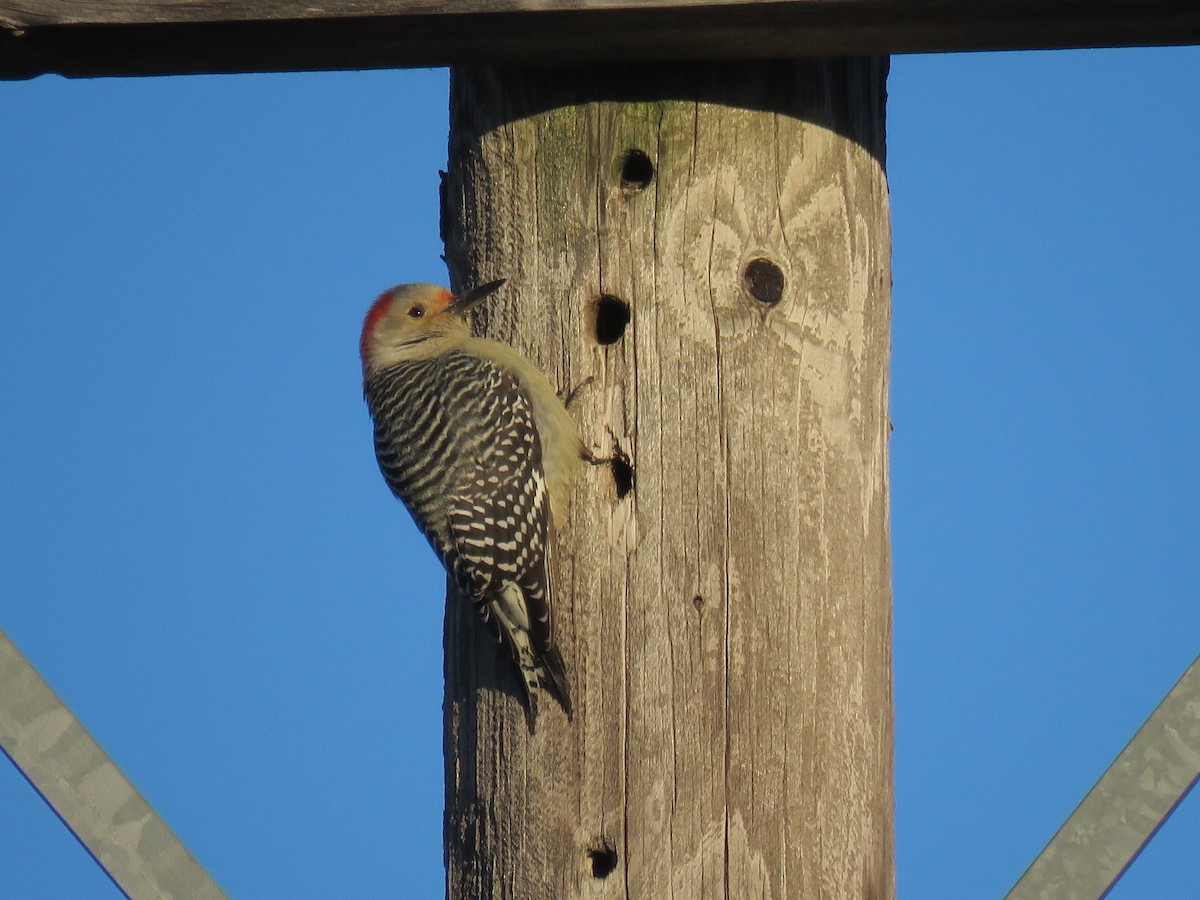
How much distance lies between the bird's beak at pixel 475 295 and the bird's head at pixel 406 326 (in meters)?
0.57

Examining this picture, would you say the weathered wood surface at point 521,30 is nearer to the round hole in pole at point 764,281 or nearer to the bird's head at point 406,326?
the round hole in pole at point 764,281

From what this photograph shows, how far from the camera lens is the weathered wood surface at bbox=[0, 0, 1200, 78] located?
380 centimetres

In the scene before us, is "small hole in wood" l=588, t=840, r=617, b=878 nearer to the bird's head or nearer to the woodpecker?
the woodpecker

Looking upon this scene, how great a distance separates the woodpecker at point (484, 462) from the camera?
165 inches

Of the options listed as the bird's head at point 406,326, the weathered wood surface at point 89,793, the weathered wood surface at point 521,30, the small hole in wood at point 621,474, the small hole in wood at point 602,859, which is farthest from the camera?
the bird's head at point 406,326

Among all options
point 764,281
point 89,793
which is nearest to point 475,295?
point 764,281

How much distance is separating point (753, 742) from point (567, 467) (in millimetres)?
869

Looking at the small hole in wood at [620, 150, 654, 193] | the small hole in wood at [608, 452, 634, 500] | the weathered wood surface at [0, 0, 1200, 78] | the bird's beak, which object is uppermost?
the weathered wood surface at [0, 0, 1200, 78]

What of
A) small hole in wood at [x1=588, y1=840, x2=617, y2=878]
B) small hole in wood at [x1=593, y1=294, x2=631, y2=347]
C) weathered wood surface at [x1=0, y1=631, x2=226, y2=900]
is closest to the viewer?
weathered wood surface at [x1=0, y1=631, x2=226, y2=900]

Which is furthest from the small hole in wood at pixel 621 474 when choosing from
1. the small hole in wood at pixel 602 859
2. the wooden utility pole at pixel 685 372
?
the small hole in wood at pixel 602 859

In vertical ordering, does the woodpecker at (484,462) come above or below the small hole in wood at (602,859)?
above

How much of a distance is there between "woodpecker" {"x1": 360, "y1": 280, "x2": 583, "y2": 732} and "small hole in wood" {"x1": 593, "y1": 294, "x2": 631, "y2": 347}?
0.64 feet

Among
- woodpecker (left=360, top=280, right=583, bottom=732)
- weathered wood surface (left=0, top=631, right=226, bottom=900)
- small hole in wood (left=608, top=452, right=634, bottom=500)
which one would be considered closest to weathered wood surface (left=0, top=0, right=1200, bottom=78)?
woodpecker (left=360, top=280, right=583, bottom=732)

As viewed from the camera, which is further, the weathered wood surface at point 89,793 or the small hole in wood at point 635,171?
the small hole in wood at point 635,171
